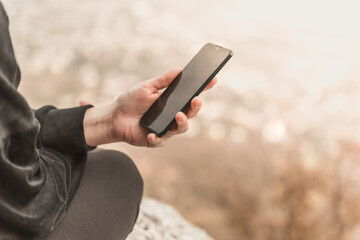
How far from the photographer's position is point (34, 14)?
3.62 m

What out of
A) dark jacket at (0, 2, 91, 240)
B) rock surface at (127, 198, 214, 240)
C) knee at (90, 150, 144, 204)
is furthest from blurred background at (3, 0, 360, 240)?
dark jacket at (0, 2, 91, 240)

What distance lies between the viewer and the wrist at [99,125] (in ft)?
2.77

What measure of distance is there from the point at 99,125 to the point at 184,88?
0.20 m

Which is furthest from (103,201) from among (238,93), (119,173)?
(238,93)

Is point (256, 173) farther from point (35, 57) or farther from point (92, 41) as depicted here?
point (35, 57)

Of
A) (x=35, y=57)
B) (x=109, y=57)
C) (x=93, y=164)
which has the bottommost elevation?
(x=35, y=57)

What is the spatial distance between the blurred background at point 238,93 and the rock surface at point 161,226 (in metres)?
1.07

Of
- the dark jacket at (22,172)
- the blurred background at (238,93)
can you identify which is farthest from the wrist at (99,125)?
the blurred background at (238,93)

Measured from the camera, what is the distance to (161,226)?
111 cm

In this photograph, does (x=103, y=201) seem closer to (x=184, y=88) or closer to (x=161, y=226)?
(x=184, y=88)

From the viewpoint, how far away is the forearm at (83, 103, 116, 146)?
2.77ft

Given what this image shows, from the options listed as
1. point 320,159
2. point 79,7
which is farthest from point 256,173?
point 79,7

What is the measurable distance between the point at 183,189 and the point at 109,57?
50.8 inches

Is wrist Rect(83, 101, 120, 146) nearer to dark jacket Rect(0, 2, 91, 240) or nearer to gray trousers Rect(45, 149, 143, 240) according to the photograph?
gray trousers Rect(45, 149, 143, 240)
